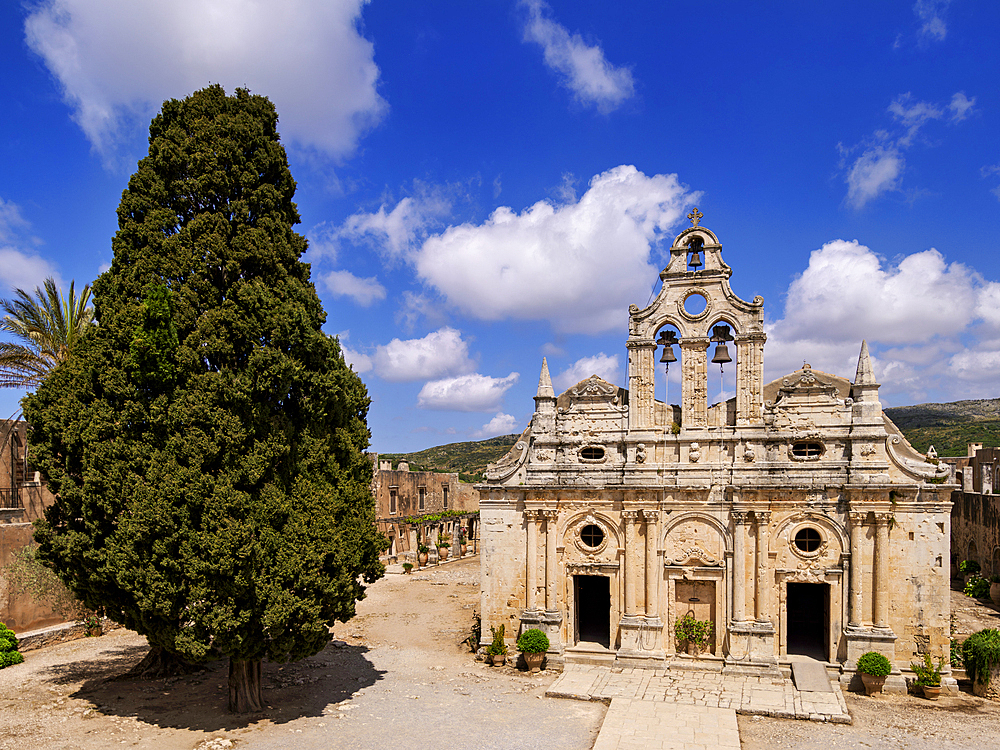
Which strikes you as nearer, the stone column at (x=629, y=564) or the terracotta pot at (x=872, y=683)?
the terracotta pot at (x=872, y=683)

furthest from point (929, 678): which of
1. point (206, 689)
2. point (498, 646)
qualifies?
point (206, 689)

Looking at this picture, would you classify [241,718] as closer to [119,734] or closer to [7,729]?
[119,734]

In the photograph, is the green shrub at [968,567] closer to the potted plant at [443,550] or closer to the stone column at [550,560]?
the stone column at [550,560]

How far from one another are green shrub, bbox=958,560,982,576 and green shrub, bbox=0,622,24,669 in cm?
3780

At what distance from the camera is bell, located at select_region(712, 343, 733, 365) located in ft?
64.2

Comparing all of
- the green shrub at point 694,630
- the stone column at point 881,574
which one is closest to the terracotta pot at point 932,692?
the stone column at point 881,574

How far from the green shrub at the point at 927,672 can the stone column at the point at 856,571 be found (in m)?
1.62

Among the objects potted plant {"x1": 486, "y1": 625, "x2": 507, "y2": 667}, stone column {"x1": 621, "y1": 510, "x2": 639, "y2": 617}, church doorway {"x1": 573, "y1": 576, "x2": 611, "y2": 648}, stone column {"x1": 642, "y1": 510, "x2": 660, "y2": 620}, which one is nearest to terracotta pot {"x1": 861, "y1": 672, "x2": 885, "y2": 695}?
stone column {"x1": 642, "y1": 510, "x2": 660, "y2": 620}

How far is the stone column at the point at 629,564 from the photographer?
62.9 feet

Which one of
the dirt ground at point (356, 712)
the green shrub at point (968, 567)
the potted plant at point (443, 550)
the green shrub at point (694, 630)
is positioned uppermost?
the green shrub at point (694, 630)

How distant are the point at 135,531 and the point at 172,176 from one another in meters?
8.03

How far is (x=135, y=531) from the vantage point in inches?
522

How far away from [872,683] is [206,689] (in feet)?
57.1

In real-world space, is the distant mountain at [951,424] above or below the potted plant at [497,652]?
above
